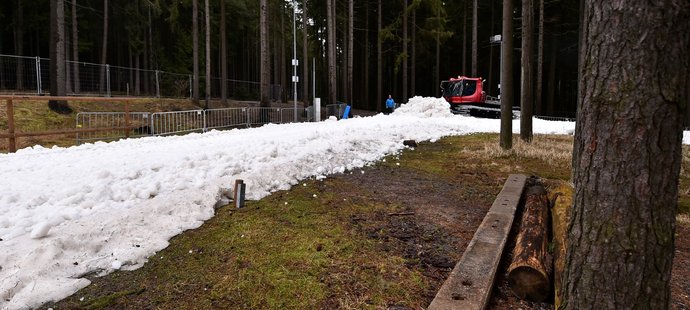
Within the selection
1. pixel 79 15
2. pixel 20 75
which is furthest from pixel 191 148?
pixel 79 15

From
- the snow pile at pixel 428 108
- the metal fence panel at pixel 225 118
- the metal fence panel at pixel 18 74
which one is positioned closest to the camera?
the metal fence panel at pixel 225 118

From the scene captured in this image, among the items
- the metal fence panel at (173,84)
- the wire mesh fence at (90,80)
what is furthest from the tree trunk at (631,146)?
the metal fence panel at (173,84)

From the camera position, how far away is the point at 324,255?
4.18 metres

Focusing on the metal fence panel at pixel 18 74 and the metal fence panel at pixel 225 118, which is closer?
the metal fence panel at pixel 225 118

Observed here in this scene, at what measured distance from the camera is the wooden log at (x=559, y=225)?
10.7 ft

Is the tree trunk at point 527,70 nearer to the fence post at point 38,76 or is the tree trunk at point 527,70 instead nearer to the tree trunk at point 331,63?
the tree trunk at point 331,63

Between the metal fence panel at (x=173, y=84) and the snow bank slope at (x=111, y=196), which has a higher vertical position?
the metal fence panel at (x=173, y=84)

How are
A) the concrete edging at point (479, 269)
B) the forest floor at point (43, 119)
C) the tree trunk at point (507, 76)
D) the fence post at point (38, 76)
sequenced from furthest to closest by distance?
the fence post at point (38, 76) < the forest floor at point (43, 119) < the tree trunk at point (507, 76) < the concrete edging at point (479, 269)

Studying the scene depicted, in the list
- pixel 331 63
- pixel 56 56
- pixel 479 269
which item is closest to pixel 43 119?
pixel 56 56

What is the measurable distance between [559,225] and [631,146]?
267 centimetres

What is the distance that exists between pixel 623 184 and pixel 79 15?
4355 centimetres

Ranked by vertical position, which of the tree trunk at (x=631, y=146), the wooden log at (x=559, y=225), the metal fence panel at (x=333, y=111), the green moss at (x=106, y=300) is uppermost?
the metal fence panel at (x=333, y=111)

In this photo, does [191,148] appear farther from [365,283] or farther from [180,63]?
[180,63]

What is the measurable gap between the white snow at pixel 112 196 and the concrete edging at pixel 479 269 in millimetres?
2817
